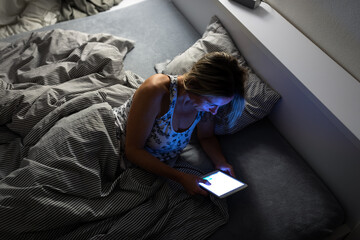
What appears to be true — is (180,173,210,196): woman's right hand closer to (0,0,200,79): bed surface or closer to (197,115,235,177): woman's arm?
(197,115,235,177): woman's arm

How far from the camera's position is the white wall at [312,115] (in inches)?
37.3

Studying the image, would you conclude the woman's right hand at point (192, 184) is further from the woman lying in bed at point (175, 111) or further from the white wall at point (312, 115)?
the white wall at point (312, 115)

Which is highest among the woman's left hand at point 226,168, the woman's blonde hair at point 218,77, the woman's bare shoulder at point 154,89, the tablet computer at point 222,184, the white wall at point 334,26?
the white wall at point 334,26

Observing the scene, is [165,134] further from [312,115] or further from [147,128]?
[312,115]

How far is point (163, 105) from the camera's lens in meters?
0.98

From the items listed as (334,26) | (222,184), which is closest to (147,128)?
(222,184)

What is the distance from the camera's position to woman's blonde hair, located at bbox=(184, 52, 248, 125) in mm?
850

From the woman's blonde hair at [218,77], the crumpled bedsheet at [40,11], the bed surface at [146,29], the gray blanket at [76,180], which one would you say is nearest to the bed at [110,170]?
the gray blanket at [76,180]

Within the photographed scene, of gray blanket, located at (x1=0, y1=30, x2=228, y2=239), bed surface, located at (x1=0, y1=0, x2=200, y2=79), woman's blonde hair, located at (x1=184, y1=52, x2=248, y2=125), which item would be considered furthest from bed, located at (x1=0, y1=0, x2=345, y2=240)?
woman's blonde hair, located at (x1=184, y1=52, x2=248, y2=125)

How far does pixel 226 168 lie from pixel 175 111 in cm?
29

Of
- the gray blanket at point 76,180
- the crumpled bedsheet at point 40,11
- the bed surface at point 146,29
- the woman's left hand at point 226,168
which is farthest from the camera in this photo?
the crumpled bedsheet at point 40,11

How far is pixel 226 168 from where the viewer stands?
1.09 meters

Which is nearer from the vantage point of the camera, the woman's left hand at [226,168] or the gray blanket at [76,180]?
the gray blanket at [76,180]

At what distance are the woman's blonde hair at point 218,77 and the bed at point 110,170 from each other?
0.26 m
